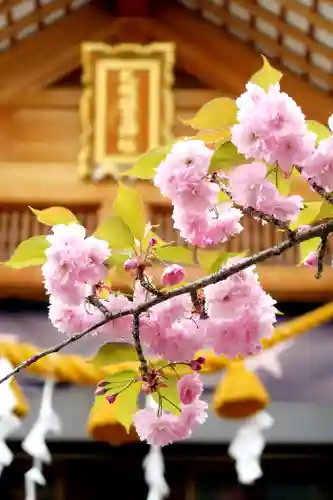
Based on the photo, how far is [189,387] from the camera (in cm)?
149

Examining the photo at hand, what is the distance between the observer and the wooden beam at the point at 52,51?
4371 millimetres

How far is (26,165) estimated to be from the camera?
4172mm

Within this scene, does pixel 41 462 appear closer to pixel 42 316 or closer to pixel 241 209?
pixel 42 316

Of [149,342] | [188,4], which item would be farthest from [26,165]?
[149,342]

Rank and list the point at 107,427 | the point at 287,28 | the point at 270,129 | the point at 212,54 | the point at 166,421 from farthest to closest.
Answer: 1. the point at 212,54
2. the point at 287,28
3. the point at 107,427
4. the point at 166,421
5. the point at 270,129

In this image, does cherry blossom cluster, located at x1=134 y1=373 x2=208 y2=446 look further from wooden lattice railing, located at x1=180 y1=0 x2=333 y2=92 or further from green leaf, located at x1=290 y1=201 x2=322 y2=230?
wooden lattice railing, located at x1=180 y1=0 x2=333 y2=92

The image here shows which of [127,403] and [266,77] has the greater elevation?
[266,77]

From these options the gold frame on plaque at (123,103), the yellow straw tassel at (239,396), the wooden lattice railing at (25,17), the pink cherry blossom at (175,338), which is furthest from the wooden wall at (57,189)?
the pink cherry blossom at (175,338)

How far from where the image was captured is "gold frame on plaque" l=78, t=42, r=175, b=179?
160 inches

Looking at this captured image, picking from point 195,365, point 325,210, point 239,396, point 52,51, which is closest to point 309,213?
point 325,210

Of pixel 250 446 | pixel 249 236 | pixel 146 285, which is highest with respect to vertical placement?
pixel 249 236

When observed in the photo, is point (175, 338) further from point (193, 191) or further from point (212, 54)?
point (212, 54)

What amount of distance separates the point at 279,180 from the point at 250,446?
2.18 m

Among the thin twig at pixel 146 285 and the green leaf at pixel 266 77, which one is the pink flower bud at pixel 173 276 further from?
the green leaf at pixel 266 77
